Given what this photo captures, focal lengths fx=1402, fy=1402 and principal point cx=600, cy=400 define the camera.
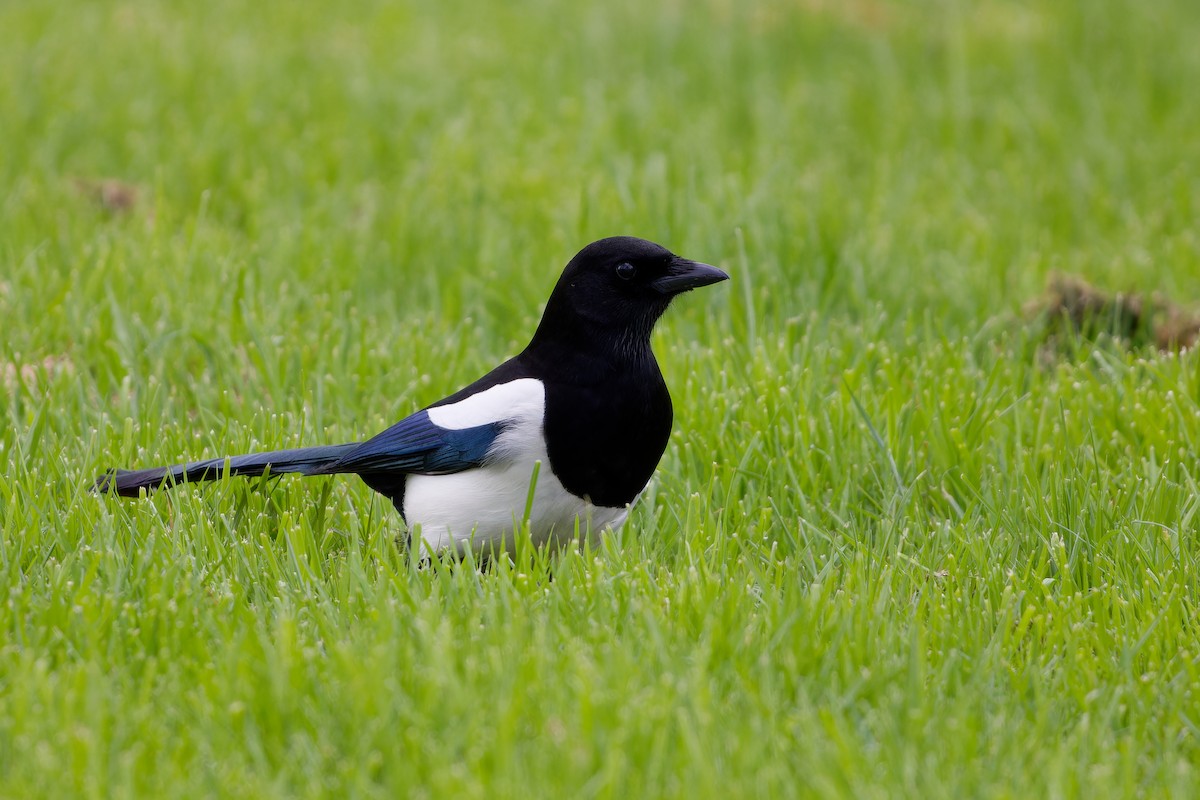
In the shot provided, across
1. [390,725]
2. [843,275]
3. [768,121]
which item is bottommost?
[390,725]

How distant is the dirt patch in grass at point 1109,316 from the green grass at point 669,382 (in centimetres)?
A: 15

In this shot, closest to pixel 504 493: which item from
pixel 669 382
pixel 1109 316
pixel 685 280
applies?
pixel 685 280

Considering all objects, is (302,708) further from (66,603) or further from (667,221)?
(667,221)

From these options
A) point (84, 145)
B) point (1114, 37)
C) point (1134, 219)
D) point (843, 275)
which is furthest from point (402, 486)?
point (1114, 37)

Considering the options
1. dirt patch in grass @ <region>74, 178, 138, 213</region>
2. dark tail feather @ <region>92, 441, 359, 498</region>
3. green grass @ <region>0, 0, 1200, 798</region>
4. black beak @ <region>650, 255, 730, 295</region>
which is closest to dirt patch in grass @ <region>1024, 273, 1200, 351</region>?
green grass @ <region>0, 0, 1200, 798</region>

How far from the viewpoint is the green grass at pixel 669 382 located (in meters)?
2.59

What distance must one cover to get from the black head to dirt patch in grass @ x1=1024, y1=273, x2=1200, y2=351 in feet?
6.45

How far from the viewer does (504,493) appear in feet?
11.2

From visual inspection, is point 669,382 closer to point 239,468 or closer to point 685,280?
point 685,280

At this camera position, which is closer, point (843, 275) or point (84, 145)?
point (843, 275)

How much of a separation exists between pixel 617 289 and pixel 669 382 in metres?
0.87

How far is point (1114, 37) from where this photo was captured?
9281 millimetres

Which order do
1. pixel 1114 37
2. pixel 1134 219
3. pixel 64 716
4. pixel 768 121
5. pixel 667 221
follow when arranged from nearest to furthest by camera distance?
pixel 64 716
pixel 667 221
pixel 1134 219
pixel 768 121
pixel 1114 37

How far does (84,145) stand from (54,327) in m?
2.23
